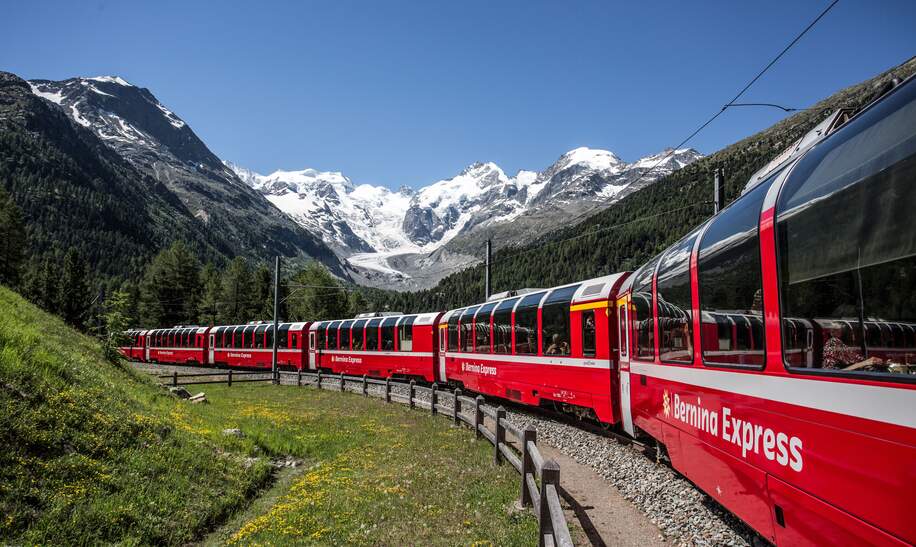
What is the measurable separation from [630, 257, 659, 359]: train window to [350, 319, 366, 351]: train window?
2306cm

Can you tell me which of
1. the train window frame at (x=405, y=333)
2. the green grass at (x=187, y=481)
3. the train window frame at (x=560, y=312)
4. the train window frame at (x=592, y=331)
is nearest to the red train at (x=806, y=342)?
the green grass at (x=187, y=481)

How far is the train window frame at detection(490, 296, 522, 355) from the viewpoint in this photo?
17.8 meters

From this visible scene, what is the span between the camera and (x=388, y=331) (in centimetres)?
2973

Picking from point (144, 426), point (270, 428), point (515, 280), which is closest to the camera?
point (144, 426)

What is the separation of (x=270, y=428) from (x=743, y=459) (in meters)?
12.8

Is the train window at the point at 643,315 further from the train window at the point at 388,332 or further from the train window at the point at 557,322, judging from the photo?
the train window at the point at 388,332

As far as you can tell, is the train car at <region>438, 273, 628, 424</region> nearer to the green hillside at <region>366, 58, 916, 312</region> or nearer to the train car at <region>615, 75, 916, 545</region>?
the train car at <region>615, 75, 916, 545</region>

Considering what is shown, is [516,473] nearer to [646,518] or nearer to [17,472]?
[646,518]

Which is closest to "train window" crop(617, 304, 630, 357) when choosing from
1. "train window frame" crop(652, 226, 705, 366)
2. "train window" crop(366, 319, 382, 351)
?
"train window frame" crop(652, 226, 705, 366)

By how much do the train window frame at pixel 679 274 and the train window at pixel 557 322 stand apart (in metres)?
5.27

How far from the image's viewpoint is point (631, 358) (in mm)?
11180

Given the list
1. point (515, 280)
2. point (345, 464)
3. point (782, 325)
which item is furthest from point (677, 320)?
point (515, 280)

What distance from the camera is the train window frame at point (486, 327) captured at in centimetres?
1944

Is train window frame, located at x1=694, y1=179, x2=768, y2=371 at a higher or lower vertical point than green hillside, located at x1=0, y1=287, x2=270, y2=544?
higher
